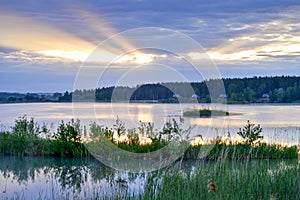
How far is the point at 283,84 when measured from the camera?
54219 mm

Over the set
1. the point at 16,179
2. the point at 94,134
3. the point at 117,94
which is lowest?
the point at 16,179

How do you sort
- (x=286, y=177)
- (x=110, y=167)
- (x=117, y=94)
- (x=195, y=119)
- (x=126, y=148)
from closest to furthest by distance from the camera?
(x=286, y=177), (x=117, y=94), (x=110, y=167), (x=126, y=148), (x=195, y=119)

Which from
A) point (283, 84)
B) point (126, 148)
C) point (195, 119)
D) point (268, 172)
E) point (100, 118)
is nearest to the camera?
point (268, 172)

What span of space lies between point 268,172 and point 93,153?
6.66 metres

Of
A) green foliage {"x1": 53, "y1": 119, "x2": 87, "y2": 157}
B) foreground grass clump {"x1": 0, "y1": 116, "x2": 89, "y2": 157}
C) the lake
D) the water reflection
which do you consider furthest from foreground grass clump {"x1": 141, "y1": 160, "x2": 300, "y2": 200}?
foreground grass clump {"x1": 0, "y1": 116, "x2": 89, "y2": 157}

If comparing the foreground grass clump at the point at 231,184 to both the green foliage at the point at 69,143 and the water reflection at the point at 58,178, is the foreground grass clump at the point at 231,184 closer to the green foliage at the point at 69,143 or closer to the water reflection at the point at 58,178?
the water reflection at the point at 58,178

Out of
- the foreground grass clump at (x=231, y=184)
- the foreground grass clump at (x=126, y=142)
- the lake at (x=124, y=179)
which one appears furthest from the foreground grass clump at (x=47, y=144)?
the foreground grass clump at (x=231, y=184)

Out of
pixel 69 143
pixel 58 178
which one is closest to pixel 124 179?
pixel 58 178

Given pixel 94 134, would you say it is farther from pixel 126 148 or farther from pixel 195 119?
pixel 195 119

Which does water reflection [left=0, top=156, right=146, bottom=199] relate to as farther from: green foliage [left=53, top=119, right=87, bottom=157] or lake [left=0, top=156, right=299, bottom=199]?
green foliage [left=53, top=119, right=87, bottom=157]

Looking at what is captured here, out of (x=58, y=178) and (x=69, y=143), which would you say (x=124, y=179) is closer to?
(x=58, y=178)

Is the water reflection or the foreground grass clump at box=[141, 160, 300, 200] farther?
the water reflection

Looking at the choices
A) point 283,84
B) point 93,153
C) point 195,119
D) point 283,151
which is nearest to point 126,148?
point 93,153

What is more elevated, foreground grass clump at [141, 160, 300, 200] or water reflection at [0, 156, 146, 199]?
foreground grass clump at [141, 160, 300, 200]
